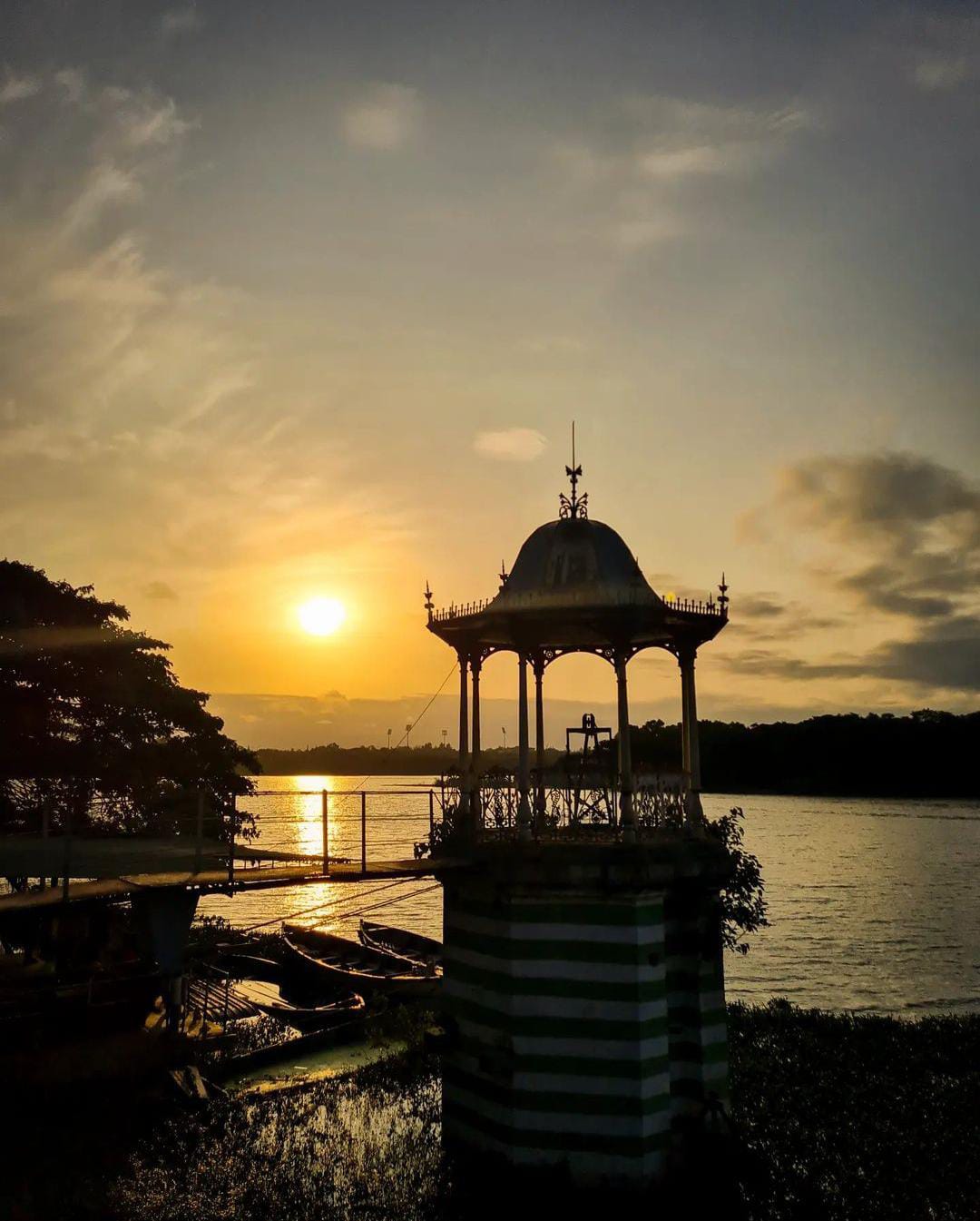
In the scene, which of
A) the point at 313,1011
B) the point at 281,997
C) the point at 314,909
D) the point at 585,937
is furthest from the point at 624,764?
the point at 314,909

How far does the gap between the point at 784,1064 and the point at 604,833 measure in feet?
45.4

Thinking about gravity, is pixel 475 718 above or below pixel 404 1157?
above

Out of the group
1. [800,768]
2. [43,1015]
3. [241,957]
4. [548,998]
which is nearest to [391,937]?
[241,957]

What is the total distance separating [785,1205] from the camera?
59.5 ft

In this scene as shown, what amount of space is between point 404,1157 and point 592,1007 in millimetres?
5557

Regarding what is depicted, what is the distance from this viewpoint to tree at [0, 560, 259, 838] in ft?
113

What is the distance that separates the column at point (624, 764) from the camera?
17891 millimetres

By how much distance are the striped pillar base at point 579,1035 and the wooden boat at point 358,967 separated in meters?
20.9

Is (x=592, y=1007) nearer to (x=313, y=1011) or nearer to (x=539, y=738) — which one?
(x=539, y=738)

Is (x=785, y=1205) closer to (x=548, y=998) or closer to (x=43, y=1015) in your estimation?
(x=548, y=998)

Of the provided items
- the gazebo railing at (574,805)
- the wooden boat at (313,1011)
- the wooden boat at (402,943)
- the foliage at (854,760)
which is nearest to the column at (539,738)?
the gazebo railing at (574,805)

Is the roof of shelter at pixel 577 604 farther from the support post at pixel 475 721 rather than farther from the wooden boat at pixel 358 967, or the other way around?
the wooden boat at pixel 358 967

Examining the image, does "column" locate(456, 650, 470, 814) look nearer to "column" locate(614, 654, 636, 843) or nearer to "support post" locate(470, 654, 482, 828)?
"support post" locate(470, 654, 482, 828)

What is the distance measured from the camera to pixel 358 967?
44281 mm
